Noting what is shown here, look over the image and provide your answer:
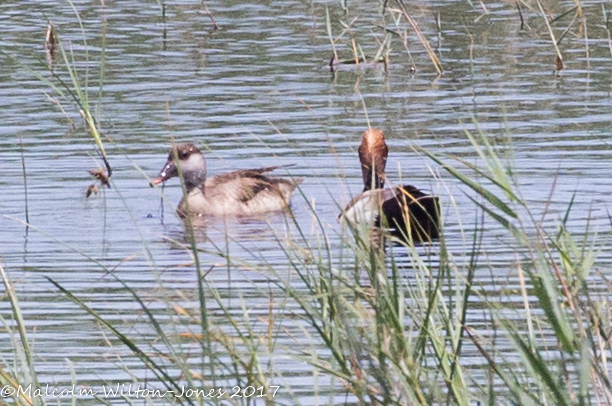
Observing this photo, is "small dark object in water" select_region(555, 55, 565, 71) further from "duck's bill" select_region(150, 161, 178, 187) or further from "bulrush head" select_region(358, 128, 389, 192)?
"duck's bill" select_region(150, 161, 178, 187)

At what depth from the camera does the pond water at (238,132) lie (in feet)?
22.6

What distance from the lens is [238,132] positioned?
38.7 ft

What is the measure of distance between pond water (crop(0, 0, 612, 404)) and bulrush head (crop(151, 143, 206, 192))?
145 millimetres

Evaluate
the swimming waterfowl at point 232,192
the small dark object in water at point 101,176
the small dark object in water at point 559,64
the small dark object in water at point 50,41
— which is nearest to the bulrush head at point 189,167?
the swimming waterfowl at point 232,192

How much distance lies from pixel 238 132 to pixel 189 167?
1.12 metres

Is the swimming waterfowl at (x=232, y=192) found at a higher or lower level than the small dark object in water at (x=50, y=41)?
lower

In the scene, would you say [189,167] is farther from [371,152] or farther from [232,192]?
[371,152]

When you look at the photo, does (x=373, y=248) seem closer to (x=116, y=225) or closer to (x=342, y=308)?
(x=342, y=308)

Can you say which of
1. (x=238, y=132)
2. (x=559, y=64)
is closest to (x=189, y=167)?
(x=238, y=132)

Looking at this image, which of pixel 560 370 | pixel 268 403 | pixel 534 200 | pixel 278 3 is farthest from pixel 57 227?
pixel 278 3

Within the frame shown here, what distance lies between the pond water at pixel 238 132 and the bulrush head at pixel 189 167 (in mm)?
145

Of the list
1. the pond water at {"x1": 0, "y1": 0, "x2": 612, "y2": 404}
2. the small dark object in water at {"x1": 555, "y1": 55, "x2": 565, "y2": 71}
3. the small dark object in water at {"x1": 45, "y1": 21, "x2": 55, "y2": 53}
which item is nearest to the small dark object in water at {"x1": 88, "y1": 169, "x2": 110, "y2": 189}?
the pond water at {"x1": 0, "y1": 0, "x2": 612, "y2": 404}

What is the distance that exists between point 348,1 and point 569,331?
15102 millimetres

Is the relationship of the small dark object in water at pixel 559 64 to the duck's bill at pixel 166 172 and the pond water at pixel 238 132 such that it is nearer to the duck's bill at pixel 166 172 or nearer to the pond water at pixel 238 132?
the pond water at pixel 238 132
